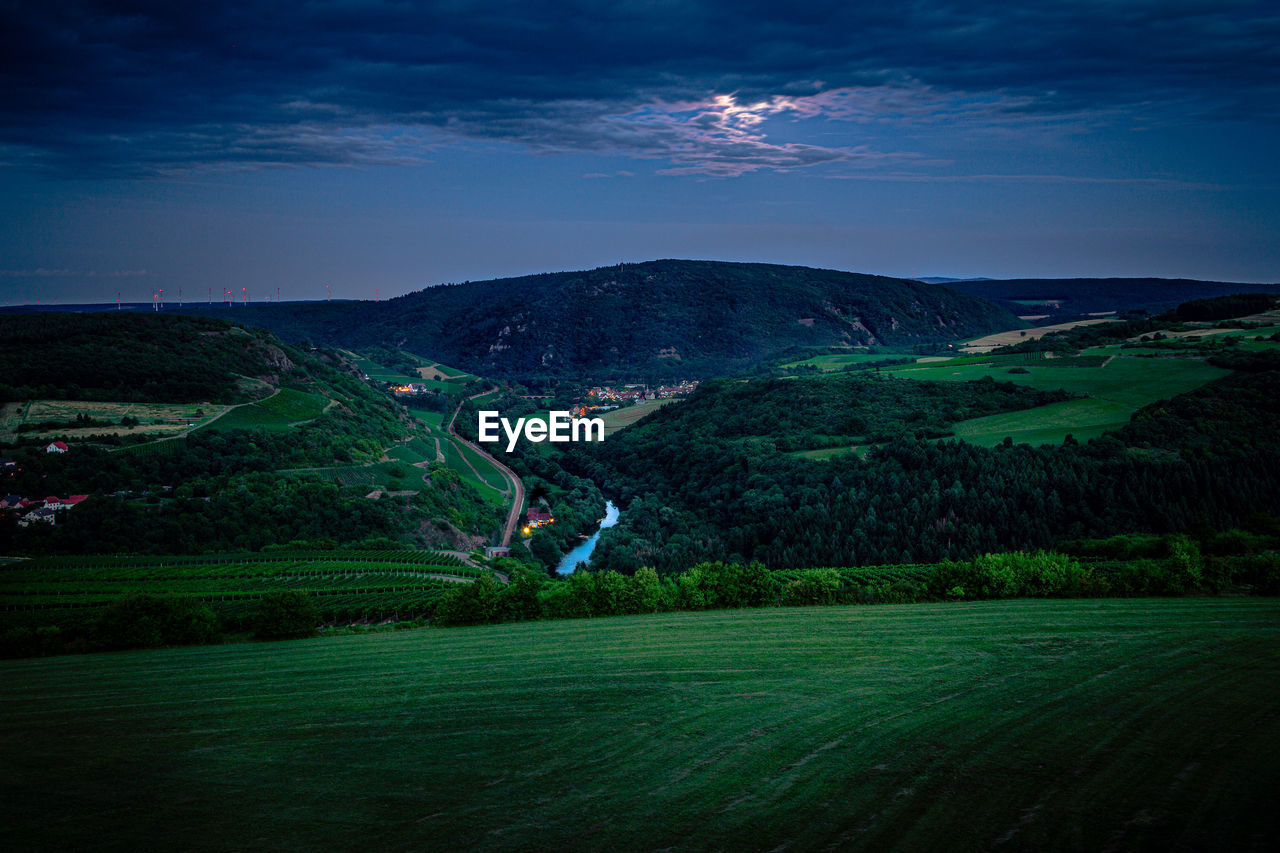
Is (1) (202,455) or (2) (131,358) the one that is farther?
(2) (131,358)

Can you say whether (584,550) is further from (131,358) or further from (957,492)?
(131,358)

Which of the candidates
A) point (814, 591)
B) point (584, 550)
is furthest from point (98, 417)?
point (814, 591)

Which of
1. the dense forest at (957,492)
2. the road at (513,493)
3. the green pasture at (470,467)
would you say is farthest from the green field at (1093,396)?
the green pasture at (470,467)

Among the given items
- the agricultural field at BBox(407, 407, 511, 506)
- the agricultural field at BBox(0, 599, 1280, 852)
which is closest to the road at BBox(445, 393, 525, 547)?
the agricultural field at BBox(407, 407, 511, 506)

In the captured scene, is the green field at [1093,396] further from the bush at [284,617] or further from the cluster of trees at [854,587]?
the bush at [284,617]

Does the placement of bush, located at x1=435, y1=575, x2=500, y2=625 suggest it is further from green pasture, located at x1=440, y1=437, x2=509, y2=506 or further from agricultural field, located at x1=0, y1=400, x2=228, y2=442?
agricultural field, located at x1=0, y1=400, x2=228, y2=442

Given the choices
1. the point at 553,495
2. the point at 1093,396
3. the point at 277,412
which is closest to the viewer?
the point at 1093,396

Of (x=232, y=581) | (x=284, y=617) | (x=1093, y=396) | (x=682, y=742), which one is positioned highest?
(x=1093, y=396)
